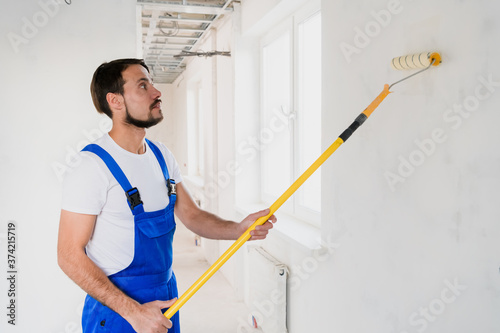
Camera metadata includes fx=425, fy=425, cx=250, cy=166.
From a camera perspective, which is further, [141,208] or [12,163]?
[12,163]

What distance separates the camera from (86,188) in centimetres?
136

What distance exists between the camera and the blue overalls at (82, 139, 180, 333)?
1.43 m

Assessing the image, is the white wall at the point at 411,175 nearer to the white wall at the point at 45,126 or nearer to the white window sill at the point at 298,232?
the white window sill at the point at 298,232

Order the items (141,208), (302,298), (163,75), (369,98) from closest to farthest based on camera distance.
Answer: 1. (141,208)
2. (369,98)
3. (302,298)
4. (163,75)

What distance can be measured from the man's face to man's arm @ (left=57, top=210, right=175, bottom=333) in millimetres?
409

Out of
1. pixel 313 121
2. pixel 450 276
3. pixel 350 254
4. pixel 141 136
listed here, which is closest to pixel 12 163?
pixel 141 136

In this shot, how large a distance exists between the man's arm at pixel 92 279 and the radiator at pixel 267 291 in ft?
4.74

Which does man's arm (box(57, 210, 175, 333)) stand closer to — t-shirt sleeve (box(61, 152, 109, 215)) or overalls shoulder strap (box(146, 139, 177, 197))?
t-shirt sleeve (box(61, 152, 109, 215))

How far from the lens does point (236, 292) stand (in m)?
3.87

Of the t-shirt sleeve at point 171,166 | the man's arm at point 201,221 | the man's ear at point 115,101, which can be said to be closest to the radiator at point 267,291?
the man's arm at point 201,221

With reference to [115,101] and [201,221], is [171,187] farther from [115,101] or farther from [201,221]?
[115,101]

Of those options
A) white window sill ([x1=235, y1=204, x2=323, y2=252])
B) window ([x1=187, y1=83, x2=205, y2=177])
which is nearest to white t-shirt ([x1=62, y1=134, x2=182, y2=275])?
white window sill ([x1=235, y1=204, x2=323, y2=252])

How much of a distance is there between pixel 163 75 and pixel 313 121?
5719mm

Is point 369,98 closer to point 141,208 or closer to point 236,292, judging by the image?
point 141,208
